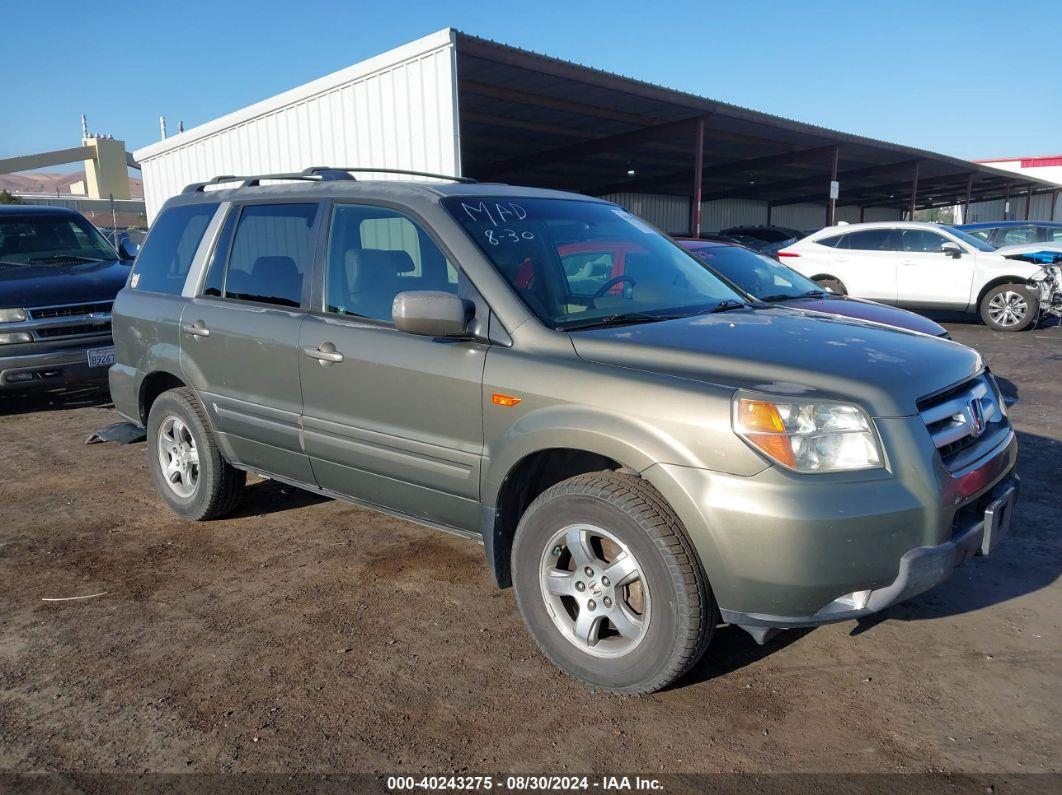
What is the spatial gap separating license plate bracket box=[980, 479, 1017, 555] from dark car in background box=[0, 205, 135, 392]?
738 centimetres

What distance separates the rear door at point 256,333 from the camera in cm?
397

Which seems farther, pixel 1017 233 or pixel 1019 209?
pixel 1019 209

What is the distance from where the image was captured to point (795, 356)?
2.86m

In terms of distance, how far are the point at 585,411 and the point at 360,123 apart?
10464 millimetres

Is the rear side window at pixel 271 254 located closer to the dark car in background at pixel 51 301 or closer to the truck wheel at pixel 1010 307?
the dark car in background at pixel 51 301

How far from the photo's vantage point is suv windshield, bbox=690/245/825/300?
7180 mm

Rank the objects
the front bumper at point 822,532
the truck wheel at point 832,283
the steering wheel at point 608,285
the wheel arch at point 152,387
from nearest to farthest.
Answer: the front bumper at point 822,532
the steering wheel at point 608,285
the wheel arch at point 152,387
the truck wheel at point 832,283

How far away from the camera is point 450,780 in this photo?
8.13ft

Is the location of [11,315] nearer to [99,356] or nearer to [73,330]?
[73,330]

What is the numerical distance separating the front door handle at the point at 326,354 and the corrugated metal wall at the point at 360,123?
24.3 feet

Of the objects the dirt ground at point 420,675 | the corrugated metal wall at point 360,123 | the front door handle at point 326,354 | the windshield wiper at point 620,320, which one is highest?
the corrugated metal wall at point 360,123

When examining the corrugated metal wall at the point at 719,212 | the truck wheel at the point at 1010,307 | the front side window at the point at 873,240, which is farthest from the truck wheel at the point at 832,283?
the corrugated metal wall at the point at 719,212

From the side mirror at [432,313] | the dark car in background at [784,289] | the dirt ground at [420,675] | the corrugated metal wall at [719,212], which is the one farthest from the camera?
the corrugated metal wall at [719,212]

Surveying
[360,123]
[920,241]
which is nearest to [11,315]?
[360,123]
